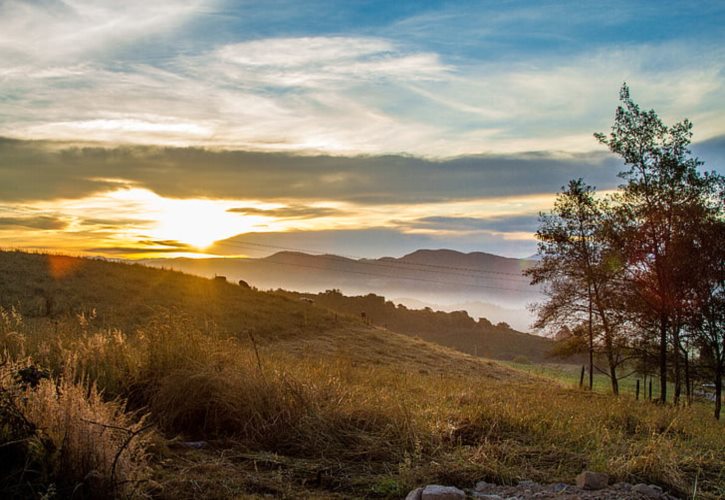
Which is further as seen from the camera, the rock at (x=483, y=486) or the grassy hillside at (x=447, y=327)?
the grassy hillside at (x=447, y=327)

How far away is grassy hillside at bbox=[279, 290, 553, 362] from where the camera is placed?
262 ft

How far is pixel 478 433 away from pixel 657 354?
894 inches

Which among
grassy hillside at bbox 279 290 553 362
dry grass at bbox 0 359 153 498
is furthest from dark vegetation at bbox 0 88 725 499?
grassy hillside at bbox 279 290 553 362

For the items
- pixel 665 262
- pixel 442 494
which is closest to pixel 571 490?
pixel 442 494

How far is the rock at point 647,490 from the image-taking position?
19.8ft

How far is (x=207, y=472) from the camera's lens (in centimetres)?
655

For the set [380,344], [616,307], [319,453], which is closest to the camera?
[319,453]

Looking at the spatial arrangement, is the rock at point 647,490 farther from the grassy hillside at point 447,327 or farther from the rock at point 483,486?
the grassy hillside at point 447,327

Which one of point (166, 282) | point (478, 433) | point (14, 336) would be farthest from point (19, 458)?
point (166, 282)

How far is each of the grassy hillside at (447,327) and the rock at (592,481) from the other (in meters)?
70.6

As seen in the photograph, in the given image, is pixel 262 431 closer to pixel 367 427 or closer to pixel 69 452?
pixel 367 427

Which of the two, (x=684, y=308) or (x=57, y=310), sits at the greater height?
(x=684, y=308)

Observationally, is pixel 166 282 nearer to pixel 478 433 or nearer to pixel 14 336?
pixel 14 336

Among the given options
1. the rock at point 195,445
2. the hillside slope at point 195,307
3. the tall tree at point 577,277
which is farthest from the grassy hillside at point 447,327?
the rock at point 195,445
